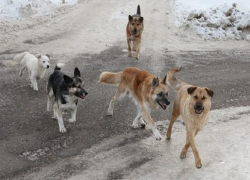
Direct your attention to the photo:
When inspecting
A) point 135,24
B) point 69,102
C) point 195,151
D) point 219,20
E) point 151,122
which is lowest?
point 195,151

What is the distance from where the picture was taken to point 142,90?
341 inches

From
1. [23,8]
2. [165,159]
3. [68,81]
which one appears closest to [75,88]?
[68,81]

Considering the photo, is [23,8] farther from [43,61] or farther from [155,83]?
[155,83]

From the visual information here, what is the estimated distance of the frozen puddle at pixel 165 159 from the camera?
24.4ft

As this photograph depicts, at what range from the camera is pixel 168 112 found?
403 inches

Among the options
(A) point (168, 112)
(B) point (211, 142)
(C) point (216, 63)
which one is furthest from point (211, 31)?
(B) point (211, 142)

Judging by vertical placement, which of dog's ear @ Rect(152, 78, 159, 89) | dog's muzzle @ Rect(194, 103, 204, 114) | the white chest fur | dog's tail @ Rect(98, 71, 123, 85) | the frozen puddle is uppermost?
dog's ear @ Rect(152, 78, 159, 89)

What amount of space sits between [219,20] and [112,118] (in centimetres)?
1049

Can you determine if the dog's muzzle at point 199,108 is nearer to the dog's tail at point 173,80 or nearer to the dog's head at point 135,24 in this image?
the dog's tail at point 173,80

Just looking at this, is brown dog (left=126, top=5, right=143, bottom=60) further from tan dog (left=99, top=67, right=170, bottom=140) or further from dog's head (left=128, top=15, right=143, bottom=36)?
tan dog (left=99, top=67, right=170, bottom=140)

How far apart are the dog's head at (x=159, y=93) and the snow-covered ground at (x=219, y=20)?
10.3 meters

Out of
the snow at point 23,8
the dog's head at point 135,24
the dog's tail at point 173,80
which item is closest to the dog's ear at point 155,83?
the dog's tail at point 173,80

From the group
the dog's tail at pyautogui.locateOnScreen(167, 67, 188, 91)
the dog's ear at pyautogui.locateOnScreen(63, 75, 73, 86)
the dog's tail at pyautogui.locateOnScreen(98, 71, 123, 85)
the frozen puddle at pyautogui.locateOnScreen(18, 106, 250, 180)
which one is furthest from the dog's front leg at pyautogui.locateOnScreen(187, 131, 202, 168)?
the dog's ear at pyautogui.locateOnScreen(63, 75, 73, 86)

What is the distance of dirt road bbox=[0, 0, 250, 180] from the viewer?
300 inches
